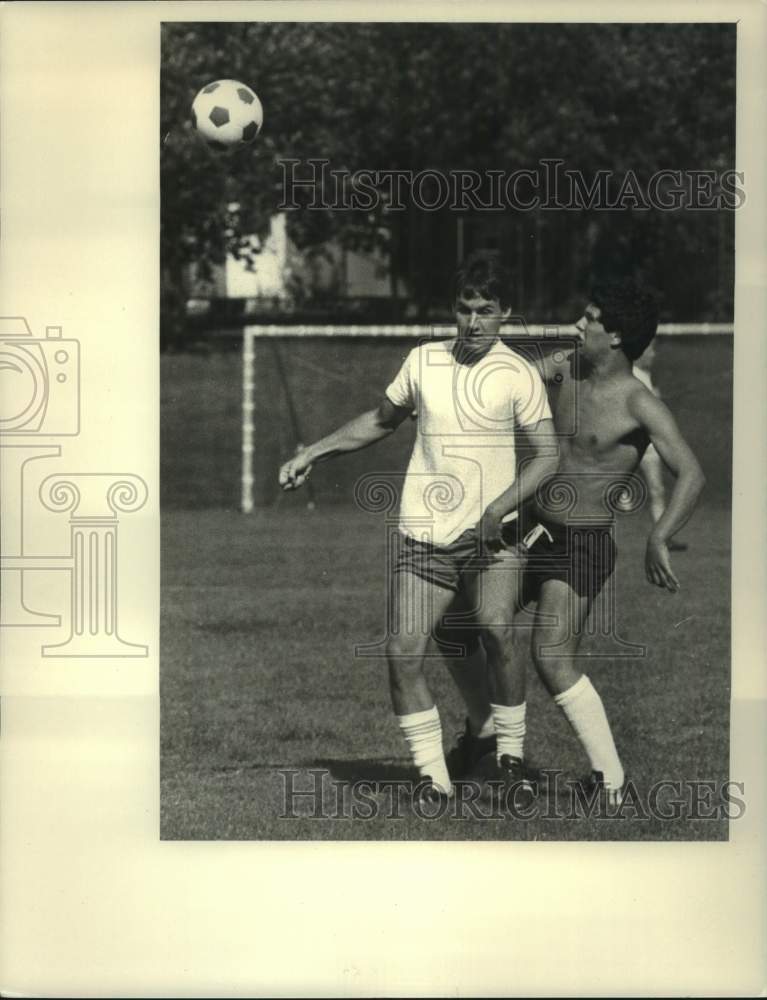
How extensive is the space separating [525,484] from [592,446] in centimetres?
29

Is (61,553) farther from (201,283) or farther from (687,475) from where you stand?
(201,283)

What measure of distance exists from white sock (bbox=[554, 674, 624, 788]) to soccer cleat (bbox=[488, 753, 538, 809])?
0.24 meters

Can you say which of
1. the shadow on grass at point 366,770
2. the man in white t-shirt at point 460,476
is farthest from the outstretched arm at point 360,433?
the shadow on grass at point 366,770

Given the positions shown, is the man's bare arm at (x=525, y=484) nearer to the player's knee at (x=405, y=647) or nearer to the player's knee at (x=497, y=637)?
the player's knee at (x=497, y=637)

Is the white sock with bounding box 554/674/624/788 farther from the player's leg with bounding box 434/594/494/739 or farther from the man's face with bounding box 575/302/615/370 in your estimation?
the man's face with bounding box 575/302/615/370

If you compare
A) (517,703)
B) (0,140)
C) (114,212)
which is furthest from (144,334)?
(517,703)

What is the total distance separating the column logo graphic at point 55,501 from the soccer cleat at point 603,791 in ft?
5.81

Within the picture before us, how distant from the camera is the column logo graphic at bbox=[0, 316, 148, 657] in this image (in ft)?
18.4

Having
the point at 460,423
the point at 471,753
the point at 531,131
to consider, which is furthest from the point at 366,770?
the point at 531,131

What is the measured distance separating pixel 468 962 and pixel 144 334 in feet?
6.99

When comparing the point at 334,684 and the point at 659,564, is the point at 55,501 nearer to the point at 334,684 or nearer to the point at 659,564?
the point at 659,564

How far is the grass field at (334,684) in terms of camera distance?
20.7 feet

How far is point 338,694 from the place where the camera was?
8727mm
